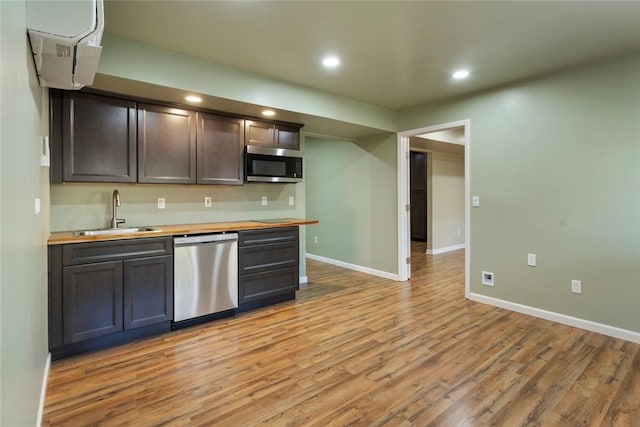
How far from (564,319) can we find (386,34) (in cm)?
304

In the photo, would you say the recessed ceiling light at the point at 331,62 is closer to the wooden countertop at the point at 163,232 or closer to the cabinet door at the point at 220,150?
the cabinet door at the point at 220,150

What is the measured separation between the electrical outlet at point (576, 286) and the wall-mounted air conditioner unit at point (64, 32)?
4014mm

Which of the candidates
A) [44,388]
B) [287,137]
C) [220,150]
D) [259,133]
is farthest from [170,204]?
[44,388]

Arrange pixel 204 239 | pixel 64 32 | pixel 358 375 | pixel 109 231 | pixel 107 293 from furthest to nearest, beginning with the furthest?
1. pixel 204 239
2. pixel 109 231
3. pixel 107 293
4. pixel 358 375
5. pixel 64 32

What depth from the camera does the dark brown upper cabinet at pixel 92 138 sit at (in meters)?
2.62

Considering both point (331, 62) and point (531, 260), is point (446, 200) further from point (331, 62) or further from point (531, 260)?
point (331, 62)

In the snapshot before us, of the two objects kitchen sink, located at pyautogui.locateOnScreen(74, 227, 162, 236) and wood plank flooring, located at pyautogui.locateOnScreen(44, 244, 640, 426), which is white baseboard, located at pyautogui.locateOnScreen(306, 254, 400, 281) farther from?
kitchen sink, located at pyautogui.locateOnScreen(74, 227, 162, 236)

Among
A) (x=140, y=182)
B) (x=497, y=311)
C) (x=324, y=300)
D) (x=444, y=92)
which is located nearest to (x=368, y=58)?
(x=444, y=92)

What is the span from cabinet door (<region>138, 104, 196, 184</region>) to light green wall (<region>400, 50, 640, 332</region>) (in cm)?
305

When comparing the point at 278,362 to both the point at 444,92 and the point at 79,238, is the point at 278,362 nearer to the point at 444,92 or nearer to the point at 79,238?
the point at 79,238

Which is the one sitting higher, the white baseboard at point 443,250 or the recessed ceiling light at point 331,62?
the recessed ceiling light at point 331,62

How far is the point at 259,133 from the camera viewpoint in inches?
149

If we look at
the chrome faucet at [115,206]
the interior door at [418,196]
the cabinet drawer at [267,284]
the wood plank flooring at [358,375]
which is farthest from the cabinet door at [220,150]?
the interior door at [418,196]

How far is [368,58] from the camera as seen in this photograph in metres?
2.90
